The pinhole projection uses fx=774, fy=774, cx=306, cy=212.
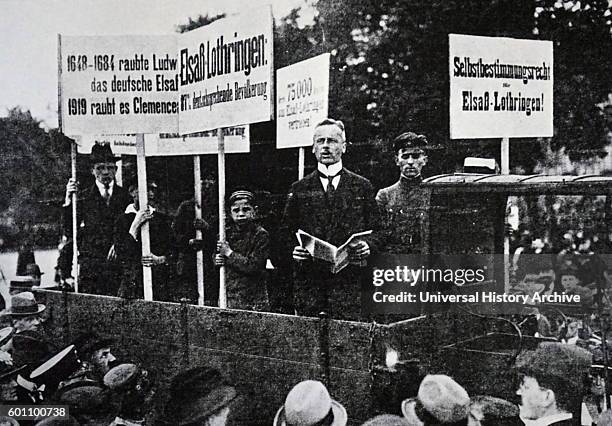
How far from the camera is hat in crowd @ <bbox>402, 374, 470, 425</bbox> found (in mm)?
3896

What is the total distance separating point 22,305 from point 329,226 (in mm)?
1801

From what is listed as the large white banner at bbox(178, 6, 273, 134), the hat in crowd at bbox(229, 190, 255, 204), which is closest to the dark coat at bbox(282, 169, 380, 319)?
the hat in crowd at bbox(229, 190, 255, 204)

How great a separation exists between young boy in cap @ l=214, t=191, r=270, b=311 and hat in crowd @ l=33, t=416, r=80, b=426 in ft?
3.51

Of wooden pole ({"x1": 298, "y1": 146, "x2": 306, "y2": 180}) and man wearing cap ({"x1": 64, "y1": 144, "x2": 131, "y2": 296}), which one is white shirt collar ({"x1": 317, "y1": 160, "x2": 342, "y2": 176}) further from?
man wearing cap ({"x1": 64, "y1": 144, "x2": 131, "y2": 296})

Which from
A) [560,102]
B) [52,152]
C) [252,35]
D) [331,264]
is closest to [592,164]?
[560,102]

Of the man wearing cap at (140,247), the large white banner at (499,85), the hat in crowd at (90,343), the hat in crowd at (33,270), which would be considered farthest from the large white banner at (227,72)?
the hat in crowd at (90,343)

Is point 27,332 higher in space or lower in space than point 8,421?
higher

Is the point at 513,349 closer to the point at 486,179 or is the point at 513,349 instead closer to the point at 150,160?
the point at 486,179

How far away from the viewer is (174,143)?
4273mm

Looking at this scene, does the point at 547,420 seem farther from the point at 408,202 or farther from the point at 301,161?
the point at 301,161

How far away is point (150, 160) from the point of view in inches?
169

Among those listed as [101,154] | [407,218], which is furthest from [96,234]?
[407,218]

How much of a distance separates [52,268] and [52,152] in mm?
652

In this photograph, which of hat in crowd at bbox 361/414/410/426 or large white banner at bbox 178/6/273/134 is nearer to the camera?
hat in crowd at bbox 361/414/410/426
